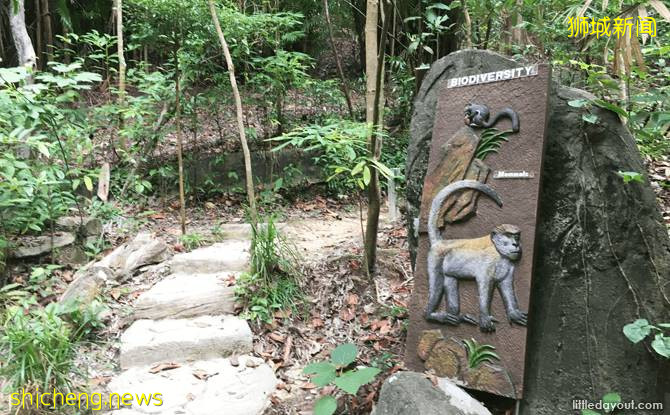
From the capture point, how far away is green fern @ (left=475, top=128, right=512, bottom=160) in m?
2.54

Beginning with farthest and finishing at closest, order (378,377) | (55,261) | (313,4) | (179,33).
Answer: (313,4), (179,33), (55,261), (378,377)

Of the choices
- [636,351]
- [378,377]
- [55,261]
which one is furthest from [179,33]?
[636,351]

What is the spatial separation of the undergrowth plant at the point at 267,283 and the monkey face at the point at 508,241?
188 centimetres

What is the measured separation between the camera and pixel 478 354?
7.84 feet

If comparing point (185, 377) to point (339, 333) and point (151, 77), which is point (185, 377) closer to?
point (339, 333)

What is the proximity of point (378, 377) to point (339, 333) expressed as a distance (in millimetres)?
634

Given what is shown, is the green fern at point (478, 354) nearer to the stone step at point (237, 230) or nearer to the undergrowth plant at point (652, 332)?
the undergrowth plant at point (652, 332)

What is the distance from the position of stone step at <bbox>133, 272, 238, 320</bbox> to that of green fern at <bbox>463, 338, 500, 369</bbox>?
6.54 ft

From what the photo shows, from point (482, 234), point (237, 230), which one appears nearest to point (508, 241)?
point (482, 234)

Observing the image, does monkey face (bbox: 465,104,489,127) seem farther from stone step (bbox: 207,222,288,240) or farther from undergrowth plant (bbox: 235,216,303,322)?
stone step (bbox: 207,222,288,240)

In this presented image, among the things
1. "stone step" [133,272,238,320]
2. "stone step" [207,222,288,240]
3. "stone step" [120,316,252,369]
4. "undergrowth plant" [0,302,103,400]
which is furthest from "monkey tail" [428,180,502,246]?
"stone step" [207,222,288,240]

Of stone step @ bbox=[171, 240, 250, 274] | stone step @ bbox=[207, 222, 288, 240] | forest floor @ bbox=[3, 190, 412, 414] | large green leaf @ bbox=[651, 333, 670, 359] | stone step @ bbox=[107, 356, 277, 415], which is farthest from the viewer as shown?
stone step @ bbox=[207, 222, 288, 240]

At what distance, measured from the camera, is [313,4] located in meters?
7.95
